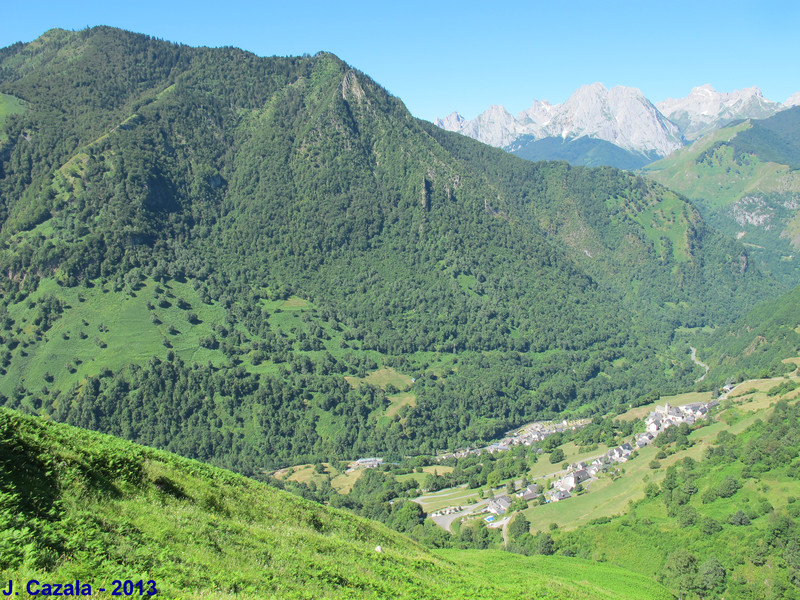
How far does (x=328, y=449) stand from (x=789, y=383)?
4328 inches

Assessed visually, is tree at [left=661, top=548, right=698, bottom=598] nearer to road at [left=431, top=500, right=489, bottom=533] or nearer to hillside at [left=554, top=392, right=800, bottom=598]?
hillside at [left=554, top=392, right=800, bottom=598]

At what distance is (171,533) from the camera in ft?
63.0

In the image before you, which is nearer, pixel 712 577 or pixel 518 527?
pixel 712 577

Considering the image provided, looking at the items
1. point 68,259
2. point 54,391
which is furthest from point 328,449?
point 68,259

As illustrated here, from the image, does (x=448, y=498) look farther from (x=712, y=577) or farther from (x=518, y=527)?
(x=712, y=577)

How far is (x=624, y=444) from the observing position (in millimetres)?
112375

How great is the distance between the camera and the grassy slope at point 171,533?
13.9 meters

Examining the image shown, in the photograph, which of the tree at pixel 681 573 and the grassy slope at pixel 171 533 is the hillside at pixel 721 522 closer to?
the tree at pixel 681 573

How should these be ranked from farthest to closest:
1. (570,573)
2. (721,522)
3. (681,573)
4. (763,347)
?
(763,347) < (721,522) < (681,573) < (570,573)

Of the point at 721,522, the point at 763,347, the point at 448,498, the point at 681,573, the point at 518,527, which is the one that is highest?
the point at 763,347

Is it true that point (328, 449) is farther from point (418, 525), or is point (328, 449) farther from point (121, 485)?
point (121, 485)

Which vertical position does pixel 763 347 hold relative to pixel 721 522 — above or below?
above

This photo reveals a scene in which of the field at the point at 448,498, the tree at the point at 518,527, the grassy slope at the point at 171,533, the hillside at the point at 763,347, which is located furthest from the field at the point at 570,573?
the hillside at the point at 763,347

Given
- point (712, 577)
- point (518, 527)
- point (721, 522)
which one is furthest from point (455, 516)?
point (712, 577)
